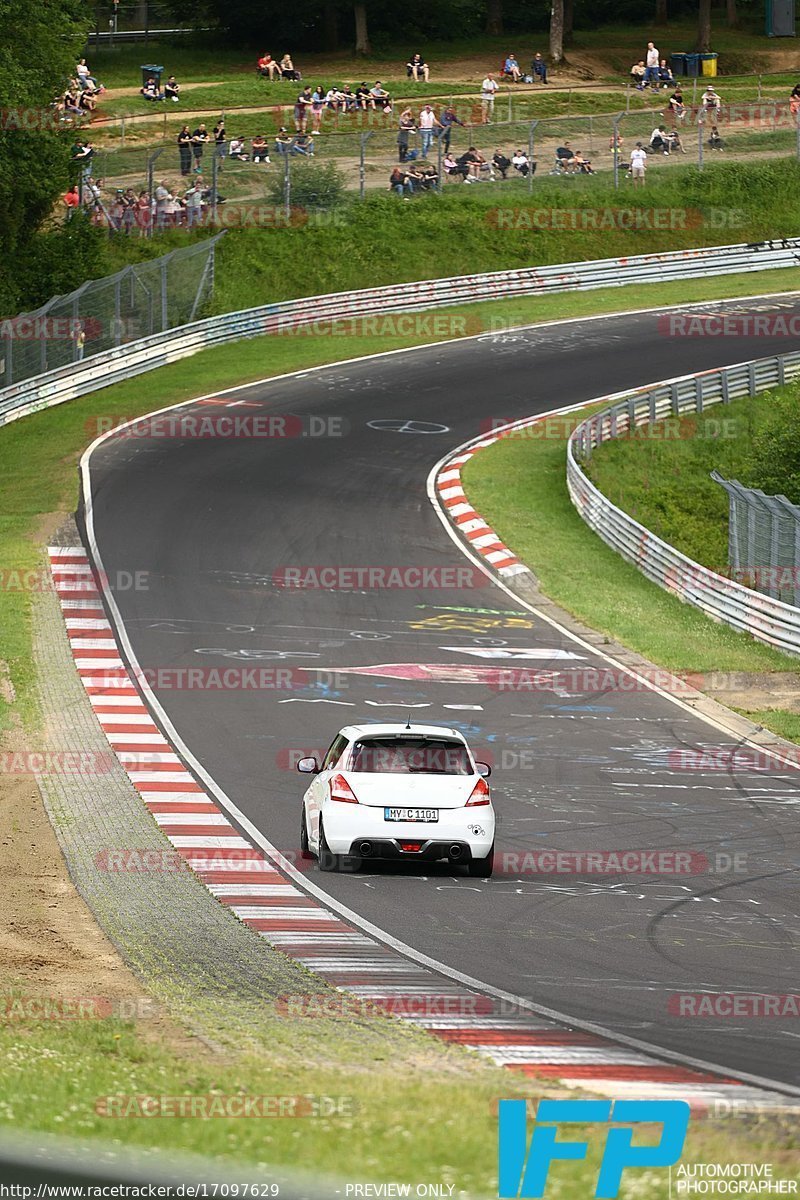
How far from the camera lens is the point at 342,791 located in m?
15.4

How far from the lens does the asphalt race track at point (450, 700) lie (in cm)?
1242

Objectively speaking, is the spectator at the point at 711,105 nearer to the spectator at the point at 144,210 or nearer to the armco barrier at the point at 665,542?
the armco barrier at the point at 665,542

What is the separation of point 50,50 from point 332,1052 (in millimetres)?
45961

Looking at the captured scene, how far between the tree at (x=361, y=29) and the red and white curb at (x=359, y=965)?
68835 mm

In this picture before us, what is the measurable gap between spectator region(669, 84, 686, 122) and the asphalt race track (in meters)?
19.7

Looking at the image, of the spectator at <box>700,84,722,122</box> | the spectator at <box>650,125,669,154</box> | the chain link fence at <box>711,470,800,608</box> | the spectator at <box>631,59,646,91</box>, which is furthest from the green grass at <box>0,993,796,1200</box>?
the spectator at <box>631,59,646,91</box>

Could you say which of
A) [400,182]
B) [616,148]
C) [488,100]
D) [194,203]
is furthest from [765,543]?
[488,100]

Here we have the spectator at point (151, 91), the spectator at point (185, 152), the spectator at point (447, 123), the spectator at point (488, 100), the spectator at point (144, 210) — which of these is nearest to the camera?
the spectator at point (144, 210)

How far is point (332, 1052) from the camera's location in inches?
369

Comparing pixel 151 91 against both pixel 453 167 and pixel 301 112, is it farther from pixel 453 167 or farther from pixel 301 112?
pixel 453 167

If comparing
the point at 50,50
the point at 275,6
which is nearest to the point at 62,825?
the point at 50,50

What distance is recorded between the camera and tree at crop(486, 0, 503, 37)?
92000 mm

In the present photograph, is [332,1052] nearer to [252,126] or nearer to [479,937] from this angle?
[479,937]

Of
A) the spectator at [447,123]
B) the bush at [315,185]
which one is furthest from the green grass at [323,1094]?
the spectator at [447,123]
